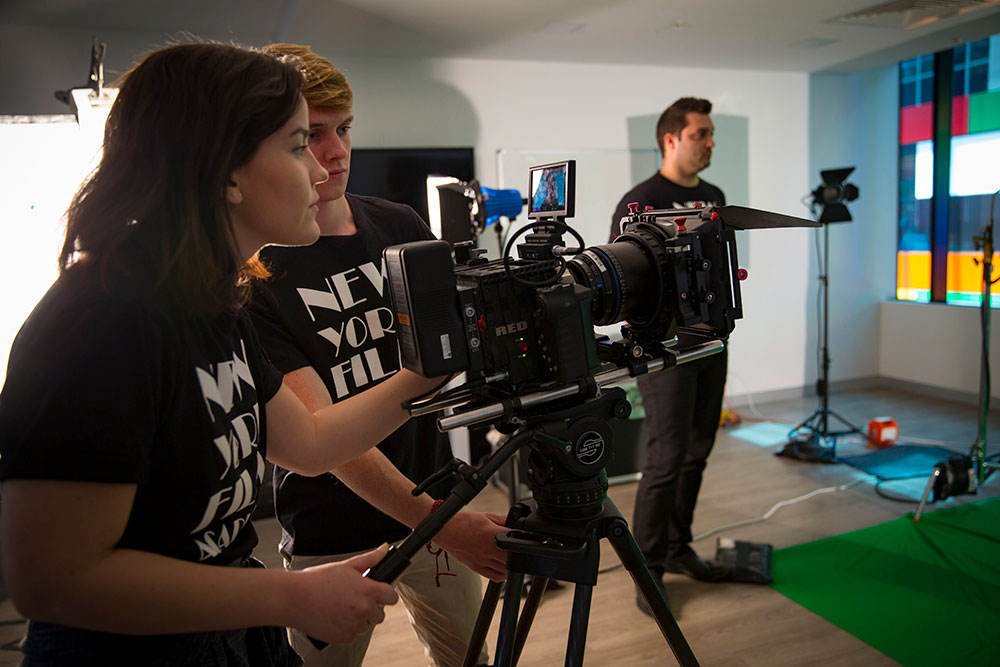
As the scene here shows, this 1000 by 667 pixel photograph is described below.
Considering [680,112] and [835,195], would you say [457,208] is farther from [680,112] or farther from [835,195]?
[835,195]

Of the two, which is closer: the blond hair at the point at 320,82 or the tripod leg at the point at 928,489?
the blond hair at the point at 320,82

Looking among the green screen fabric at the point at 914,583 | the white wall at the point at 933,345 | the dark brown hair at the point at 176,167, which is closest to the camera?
the dark brown hair at the point at 176,167

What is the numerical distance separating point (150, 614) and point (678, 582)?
2397 millimetres

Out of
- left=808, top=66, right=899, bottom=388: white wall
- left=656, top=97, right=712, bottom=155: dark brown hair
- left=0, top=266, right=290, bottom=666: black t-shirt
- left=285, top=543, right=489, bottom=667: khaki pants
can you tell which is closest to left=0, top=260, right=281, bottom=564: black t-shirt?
left=0, top=266, right=290, bottom=666: black t-shirt

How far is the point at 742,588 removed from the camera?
8.56ft

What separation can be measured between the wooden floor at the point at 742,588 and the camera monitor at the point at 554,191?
5.60 ft

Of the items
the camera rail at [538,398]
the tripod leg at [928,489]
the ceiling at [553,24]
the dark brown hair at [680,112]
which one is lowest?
the tripod leg at [928,489]

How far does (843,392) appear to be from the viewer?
18.2ft

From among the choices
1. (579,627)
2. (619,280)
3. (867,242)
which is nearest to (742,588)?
(579,627)

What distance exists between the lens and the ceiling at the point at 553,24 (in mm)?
3385

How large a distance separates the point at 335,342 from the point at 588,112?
385 centimetres

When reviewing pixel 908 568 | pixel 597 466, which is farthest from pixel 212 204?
pixel 908 568

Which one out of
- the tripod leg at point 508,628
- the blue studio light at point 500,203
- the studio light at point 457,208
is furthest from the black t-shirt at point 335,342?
the blue studio light at point 500,203

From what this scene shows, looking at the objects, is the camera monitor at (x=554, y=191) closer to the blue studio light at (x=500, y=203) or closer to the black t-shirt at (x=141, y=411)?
the black t-shirt at (x=141, y=411)
